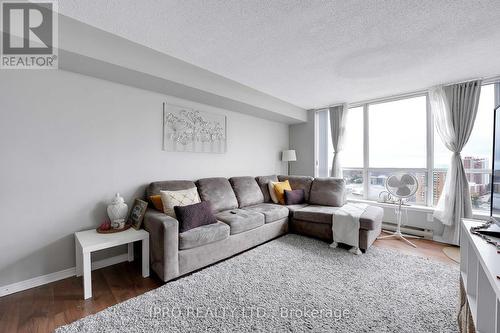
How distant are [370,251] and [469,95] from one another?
2.74 metres

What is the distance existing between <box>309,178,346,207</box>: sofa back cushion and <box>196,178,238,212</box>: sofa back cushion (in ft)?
4.84

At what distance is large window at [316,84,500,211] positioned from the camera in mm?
3000

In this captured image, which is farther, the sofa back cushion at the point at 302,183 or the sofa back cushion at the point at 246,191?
the sofa back cushion at the point at 302,183

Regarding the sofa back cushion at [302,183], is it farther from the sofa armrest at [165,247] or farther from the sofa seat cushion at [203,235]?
the sofa armrest at [165,247]

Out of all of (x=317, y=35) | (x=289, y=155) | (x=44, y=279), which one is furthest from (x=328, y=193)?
(x=44, y=279)

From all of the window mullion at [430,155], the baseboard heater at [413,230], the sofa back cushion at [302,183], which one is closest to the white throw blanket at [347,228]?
the sofa back cushion at [302,183]

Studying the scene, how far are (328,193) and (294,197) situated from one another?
595 mm

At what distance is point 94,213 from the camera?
2.29 meters

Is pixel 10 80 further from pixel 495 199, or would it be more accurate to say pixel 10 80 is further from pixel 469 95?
pixel 469 95

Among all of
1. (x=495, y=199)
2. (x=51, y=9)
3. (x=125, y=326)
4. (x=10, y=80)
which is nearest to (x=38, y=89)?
(x=10, y=80)

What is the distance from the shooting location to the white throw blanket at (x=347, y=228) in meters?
2.66

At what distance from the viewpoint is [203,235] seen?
217cm

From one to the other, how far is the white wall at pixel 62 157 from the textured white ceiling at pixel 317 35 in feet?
2.54

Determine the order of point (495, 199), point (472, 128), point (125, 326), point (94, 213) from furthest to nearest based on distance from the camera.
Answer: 1. point (472, 128)
2. point (94, 213)
3. point (495, 199)
4. point (125, 326)
